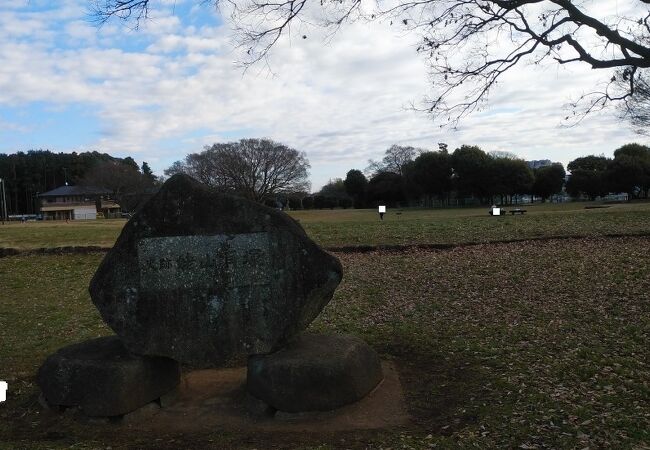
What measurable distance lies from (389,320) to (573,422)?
19.4ft

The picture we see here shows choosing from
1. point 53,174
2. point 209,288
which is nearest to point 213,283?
point 209,288

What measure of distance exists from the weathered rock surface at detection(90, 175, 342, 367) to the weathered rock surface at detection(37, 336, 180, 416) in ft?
0.84

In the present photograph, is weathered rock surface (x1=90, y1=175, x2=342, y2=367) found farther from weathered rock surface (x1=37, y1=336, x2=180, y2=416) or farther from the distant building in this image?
the distant building

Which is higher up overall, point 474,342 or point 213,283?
point 213,283

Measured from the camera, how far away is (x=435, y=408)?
6734mm

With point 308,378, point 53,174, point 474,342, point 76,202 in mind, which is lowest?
point 474,342

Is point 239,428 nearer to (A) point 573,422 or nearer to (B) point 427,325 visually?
(A) point 573,422

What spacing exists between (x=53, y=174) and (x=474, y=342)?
126 meters

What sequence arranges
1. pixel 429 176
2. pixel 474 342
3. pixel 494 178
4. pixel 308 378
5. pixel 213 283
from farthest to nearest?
1. pixel 429 176
2. pixel 494 178
3. pixel 474 342
4. pixel 213 283
5. pixel 308 378

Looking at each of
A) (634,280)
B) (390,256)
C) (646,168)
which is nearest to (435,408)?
(634,280)

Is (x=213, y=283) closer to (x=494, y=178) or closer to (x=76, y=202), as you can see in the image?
(x=494, y=178)

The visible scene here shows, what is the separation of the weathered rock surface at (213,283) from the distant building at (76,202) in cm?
9915

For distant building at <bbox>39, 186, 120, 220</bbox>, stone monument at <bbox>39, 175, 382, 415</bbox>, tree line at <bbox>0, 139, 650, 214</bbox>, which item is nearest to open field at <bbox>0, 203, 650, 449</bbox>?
stone monument at <bbox>39, 175, 382, 415</bbox>

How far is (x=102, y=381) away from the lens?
21.8 ft
